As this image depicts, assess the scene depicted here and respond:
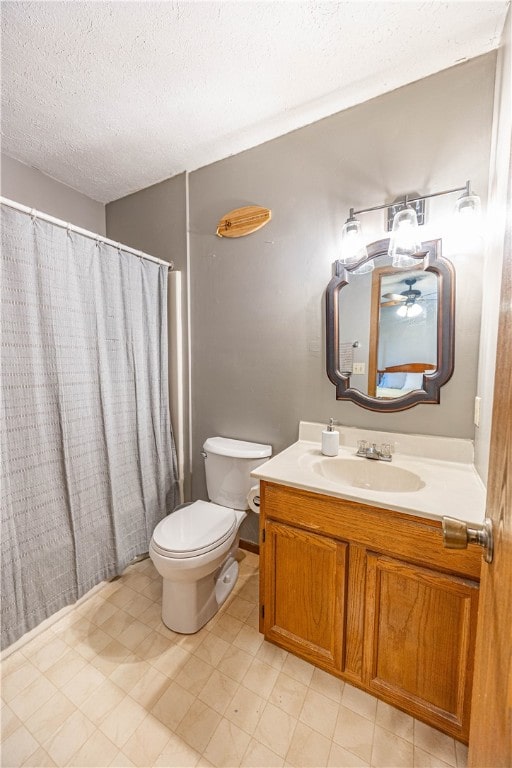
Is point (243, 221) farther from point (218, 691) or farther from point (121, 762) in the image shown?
point (121, 762)

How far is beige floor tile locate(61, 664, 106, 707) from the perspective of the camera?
1108mm

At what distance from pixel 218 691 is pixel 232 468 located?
875 millimetres

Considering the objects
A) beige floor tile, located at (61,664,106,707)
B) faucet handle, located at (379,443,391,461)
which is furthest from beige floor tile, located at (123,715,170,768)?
faucet handle, located at (379,443,391,461)

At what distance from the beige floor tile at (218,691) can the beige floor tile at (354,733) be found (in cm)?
37

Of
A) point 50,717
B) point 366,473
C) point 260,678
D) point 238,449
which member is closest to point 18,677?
point 50,717

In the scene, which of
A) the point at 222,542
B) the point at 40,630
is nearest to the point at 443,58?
the point at 222,542

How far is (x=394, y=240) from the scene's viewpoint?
132 cm

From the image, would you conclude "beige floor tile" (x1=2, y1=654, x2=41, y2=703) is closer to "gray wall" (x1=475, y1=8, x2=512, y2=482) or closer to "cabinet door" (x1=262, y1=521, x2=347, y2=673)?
"cabinet door" (x1=262, y1=521, x2=347, y2=673)

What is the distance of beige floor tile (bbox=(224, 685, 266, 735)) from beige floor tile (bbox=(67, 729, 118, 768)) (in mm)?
367

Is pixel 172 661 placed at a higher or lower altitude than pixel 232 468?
lower

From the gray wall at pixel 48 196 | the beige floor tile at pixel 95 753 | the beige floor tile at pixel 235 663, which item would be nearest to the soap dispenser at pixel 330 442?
the beige floor tile at pixel 235 663

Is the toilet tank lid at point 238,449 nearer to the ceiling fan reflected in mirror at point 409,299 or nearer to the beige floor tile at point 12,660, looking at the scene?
the ceiling fan reflected in mirror at point 409,299

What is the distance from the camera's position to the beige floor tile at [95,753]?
3.05 feet

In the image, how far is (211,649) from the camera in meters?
1.29
